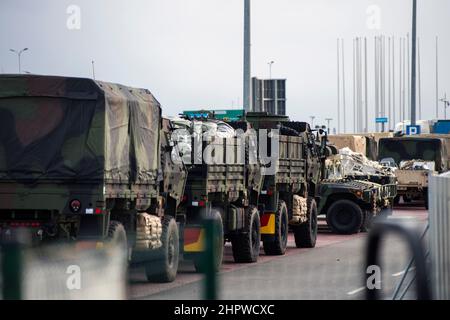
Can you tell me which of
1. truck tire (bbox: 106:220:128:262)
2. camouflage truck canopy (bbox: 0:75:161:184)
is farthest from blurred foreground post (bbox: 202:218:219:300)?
camouflage truck canopy (bbox: 0:75:161:184)

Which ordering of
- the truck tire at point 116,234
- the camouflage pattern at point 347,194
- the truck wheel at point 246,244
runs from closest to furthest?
the truck tire at point 116,234 → the truck wheel at point 246,244 → the camouflage pattern at point 347,194

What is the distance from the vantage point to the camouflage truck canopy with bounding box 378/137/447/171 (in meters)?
50.7

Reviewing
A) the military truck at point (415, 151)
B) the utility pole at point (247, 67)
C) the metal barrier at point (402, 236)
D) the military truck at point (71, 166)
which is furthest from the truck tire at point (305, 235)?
the military truck at point (415, 151)

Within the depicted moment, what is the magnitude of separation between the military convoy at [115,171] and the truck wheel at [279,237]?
1.62 metres

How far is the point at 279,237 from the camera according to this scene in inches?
963

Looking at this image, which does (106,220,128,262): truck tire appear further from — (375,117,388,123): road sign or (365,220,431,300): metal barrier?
(375,117,388,123): road sign

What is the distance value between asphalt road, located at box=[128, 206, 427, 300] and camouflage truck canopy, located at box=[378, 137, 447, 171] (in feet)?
64.9

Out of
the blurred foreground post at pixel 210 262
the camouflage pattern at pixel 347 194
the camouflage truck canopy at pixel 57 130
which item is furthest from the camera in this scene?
the camouflage pattern at pixel 347 194

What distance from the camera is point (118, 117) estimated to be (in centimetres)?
1695

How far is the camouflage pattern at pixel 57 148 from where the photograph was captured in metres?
15.9

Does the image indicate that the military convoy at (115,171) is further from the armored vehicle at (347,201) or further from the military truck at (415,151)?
the military truck at (415,151)

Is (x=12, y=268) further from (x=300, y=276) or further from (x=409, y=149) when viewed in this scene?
(x=409, y=149)

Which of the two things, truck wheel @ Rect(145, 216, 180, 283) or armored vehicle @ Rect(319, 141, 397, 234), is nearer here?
truck wheel @ Rect(145, 216, 180, 283)

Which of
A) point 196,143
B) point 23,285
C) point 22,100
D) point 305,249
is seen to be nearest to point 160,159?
point 196,143
